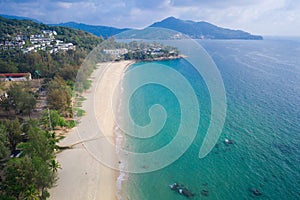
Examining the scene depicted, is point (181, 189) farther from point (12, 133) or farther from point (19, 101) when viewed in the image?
point (19, 101)

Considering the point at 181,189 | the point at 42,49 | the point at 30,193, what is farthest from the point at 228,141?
the point at 42,49

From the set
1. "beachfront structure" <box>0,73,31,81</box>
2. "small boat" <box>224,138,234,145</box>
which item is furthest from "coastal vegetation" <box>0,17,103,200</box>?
"small boat" <box>224,138,234,145</box>

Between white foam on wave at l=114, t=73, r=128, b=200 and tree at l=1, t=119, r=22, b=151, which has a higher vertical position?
tree at l=1, t=119, r=22, b=151

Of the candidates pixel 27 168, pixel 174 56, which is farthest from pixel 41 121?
pixel 174 56

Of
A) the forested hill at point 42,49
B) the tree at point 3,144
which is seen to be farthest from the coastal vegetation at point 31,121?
the forested hill at point 42,49

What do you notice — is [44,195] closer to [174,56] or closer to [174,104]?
[174,104]

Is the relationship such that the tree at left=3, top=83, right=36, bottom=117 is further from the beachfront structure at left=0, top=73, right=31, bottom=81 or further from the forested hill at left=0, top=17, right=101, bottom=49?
the forested hill at left=0, top=17, right=101, bottom=49
